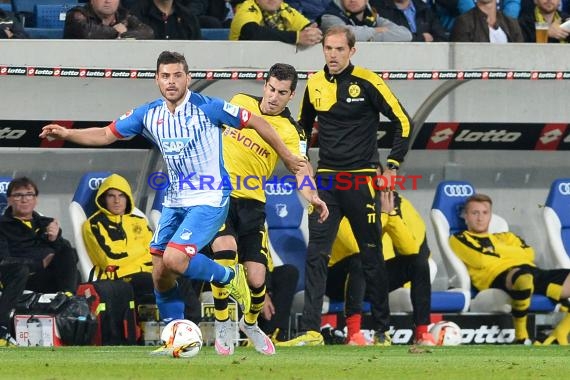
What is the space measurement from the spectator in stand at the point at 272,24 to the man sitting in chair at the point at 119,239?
1703 millimetres

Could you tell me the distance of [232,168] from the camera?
10.2m

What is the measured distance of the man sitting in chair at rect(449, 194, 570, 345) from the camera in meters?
13.0

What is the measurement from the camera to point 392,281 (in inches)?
497

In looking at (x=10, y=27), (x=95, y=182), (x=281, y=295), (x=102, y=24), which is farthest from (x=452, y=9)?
(x=10, y=27)

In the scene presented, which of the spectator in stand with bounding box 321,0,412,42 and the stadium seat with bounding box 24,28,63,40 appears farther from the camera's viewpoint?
the spectator in stand with bounding box 321,0,412,42

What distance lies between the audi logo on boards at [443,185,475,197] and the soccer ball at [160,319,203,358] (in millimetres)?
5390

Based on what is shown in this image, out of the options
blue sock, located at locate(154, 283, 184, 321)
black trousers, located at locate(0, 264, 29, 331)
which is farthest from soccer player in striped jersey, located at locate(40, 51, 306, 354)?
black trousers, located at locate(0, 264, 29, 331)

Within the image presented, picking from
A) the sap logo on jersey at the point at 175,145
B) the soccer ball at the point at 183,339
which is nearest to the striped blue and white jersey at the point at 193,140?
the sap logo on jersey at the point at 175,145

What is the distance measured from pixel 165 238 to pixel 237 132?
1593 millimetres

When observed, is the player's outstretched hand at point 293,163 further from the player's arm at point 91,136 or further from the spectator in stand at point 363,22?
the spectator in stand at point 363,22

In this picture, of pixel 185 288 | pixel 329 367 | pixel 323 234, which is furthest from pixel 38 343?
Answer: pixel 329 367

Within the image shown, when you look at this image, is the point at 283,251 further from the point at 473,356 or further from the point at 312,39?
the point at 473,356

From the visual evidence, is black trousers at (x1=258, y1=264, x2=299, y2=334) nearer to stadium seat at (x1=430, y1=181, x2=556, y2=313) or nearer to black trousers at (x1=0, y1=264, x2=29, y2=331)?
stadium seat at (x1=430, y1=181, x2=556, y2=313)

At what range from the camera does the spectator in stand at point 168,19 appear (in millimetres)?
12945
